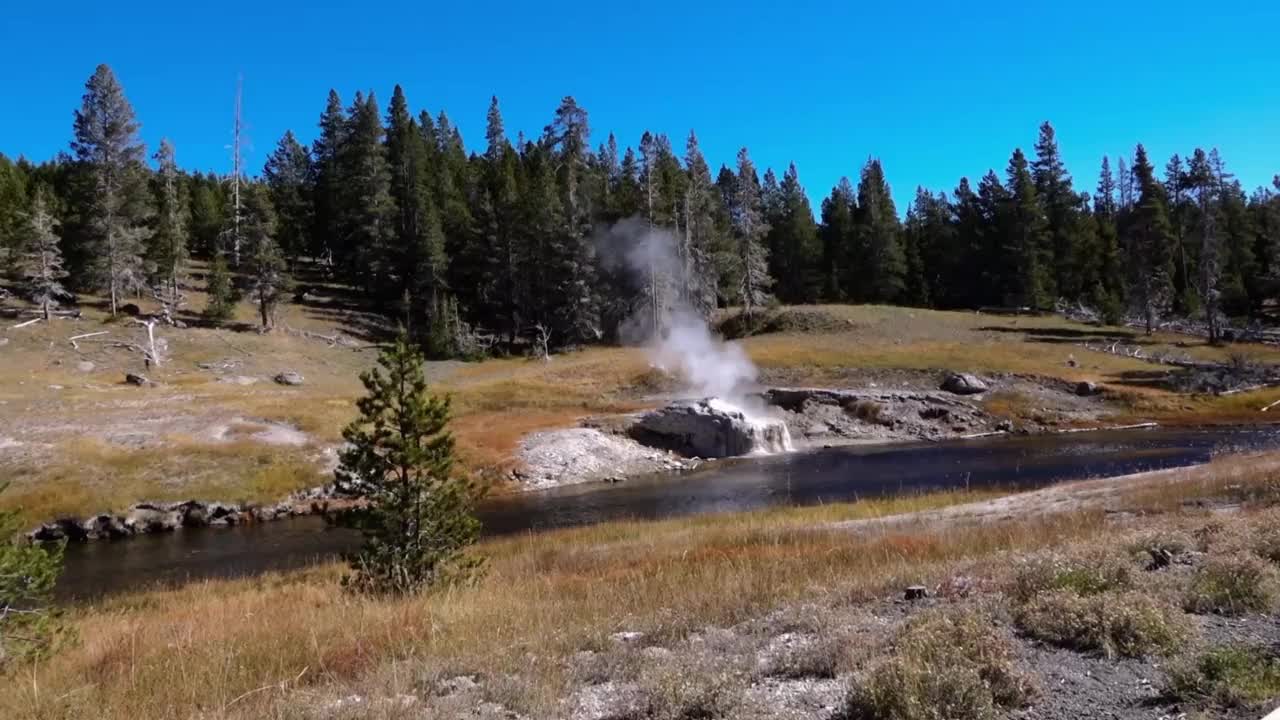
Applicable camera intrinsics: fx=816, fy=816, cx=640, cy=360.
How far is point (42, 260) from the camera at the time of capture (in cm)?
5800

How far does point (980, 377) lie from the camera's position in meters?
53.3

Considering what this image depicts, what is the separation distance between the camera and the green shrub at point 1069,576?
302 inches

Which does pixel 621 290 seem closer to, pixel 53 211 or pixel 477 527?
pixel 53 211

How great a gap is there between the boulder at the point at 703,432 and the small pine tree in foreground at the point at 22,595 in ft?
112

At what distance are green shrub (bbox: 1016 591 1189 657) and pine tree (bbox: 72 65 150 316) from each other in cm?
6958

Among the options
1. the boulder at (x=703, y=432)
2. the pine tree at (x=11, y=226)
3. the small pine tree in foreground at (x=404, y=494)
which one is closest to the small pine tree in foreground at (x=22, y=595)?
the small pine tree in foreground at (x=404, y=494)

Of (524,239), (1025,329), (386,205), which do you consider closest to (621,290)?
(524,239)

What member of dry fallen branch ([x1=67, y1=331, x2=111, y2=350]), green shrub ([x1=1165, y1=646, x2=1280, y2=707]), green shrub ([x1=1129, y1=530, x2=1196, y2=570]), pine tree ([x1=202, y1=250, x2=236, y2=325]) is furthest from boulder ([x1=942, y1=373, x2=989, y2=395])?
dry fallen branch ([x1=67, y1=331, x2=111, y2=350])

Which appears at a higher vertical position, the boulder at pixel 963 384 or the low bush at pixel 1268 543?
the low bush at pixel 1268 543

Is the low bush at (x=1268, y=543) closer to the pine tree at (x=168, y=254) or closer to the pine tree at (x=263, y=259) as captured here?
the pine tree at (x=263, y=259)

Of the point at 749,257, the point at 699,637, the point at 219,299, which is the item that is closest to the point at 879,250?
the point at 749,257

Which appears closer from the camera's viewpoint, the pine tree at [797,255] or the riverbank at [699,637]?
the riverbank at [699,637]

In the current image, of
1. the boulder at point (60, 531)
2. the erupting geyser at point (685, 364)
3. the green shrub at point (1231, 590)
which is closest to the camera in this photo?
the green shrub at point (1231, 590)

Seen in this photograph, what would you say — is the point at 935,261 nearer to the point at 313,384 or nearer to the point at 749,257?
the point at 749,257
